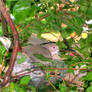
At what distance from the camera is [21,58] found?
2.38 ft

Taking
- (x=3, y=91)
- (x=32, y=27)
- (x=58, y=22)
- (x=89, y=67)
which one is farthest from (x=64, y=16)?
(x=3, y=91)

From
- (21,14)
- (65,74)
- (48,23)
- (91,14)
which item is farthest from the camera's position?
(65,74)

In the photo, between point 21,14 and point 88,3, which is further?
point 88,3

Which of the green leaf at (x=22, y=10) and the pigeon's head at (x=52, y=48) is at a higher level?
the green leaf at (x=22, y=10)

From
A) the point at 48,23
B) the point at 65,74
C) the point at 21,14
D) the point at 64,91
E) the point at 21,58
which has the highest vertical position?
the point at 21,14

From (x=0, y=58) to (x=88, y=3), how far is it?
1.59ft

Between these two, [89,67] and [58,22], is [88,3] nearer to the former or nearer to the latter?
[58,22]

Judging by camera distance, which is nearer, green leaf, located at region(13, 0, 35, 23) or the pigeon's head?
green leaf, located at region(13, 0, 35, 23)

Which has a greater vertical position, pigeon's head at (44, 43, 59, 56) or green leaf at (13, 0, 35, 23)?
green leaf at (13, 0, 35, 23)

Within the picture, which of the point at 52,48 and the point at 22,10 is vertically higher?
the point at 22,10

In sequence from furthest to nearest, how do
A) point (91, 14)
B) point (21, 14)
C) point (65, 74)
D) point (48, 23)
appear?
point (65, 74)
point (48, 23)
point (91, 14)
point (21, 14)

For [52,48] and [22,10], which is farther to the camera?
[52,48]

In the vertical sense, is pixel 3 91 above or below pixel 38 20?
below

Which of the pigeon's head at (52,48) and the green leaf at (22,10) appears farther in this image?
the pigeon's head at (52,48)
